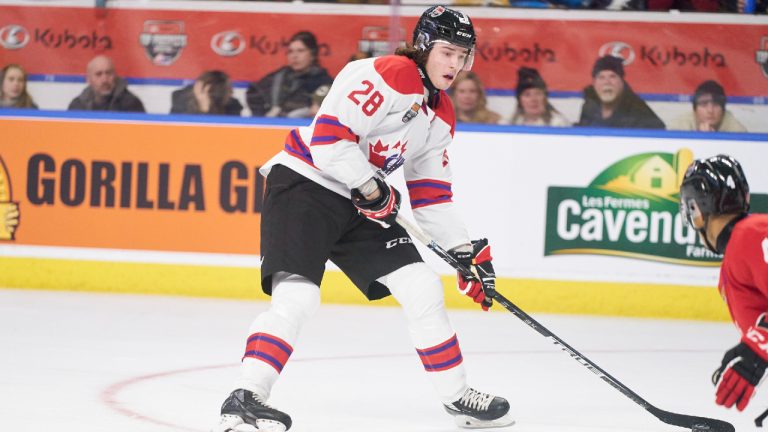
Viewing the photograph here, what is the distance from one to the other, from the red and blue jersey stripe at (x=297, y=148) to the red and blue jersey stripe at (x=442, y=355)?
596 mm

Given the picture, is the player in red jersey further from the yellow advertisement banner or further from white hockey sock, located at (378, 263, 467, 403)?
the yellow advertisement banner

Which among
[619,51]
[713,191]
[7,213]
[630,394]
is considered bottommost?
[7,213]

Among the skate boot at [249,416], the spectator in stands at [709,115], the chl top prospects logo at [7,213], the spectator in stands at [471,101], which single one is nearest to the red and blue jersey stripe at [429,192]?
the skate boot at [249,416]

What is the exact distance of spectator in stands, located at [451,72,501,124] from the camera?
640 cm

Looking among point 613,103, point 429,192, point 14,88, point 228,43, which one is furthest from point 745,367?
point 14,88

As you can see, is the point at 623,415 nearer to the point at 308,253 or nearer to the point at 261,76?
the point at 308,253

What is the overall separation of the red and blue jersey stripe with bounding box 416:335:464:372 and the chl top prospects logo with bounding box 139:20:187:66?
354 cm

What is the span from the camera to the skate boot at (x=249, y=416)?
10.4ft

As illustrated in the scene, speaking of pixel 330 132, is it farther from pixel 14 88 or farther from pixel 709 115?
pixel 14 88

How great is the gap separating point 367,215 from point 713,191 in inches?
41.2

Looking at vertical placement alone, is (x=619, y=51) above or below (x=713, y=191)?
above

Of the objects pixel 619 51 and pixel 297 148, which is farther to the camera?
pixel 619 51

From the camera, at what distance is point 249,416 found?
318 centimetres

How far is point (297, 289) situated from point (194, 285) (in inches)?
126
